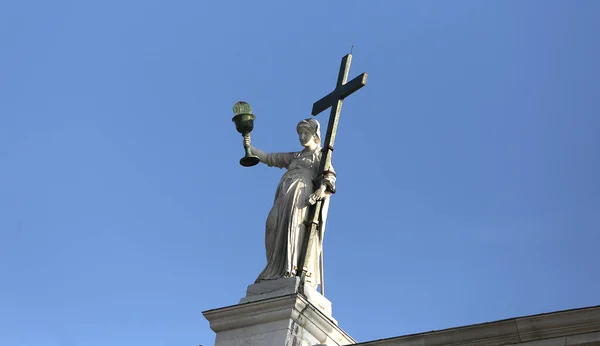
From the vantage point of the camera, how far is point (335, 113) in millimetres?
16266

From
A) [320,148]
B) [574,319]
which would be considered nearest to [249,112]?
[320,148]

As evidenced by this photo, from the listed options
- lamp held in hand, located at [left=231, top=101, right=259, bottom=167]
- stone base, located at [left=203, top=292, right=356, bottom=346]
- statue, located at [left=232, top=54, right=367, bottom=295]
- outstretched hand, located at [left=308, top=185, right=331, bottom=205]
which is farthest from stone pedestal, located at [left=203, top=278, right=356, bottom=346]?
lamp held in hand, located at [left=231, top=101, right=259, bottom=167]

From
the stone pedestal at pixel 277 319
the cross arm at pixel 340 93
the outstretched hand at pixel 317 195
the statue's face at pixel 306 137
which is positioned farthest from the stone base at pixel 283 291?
the cross arm at pixel 340 93

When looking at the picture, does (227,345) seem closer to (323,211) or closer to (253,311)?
(253,311)

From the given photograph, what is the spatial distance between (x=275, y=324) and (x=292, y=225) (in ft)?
5.19

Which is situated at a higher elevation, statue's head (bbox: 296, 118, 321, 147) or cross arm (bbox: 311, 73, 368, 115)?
cross arm (bbox: 311, 73, 368, 115)

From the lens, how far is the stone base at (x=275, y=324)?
46.6 feet

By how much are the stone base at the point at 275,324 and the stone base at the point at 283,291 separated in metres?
0.04

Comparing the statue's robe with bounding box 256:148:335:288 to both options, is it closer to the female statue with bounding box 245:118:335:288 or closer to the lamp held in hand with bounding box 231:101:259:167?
the female statue with bounding box 245:118:335:288

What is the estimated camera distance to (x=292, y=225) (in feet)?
50.2

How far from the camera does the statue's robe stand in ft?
49.6

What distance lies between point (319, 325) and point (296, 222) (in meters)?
1.58

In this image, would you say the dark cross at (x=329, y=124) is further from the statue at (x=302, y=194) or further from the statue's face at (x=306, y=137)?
the statue's face at (x=306, y=137)

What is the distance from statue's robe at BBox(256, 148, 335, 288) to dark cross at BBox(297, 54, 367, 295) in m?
0.07
